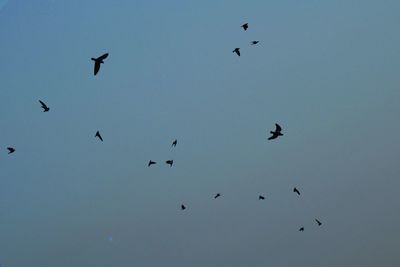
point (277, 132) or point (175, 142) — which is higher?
point (175, 142)

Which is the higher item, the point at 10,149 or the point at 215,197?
the point at 10,149

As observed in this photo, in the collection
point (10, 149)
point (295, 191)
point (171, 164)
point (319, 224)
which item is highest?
point (10, 149)

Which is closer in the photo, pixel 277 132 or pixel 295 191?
pixel 277 132

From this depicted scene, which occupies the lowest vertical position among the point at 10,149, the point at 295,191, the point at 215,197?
the point at 295,191

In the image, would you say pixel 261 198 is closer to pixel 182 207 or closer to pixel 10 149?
pixel 182 207

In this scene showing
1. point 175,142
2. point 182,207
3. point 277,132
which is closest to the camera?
point 277,132

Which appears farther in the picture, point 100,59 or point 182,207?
point 182,207

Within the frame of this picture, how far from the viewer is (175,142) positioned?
21.1m

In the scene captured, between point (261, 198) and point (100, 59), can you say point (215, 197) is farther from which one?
point (100, 59)

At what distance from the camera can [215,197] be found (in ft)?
74.3

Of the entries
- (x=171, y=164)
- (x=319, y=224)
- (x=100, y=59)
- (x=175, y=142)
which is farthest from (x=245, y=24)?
(x=319, y=224)

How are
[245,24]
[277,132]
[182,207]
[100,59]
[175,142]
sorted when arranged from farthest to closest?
[182,207] < [175,142] < [245,24] < [277,132] < [100,59]

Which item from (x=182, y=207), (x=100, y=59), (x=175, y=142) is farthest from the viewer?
(x=182, y=207)

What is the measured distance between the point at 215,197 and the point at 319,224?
5.58m
